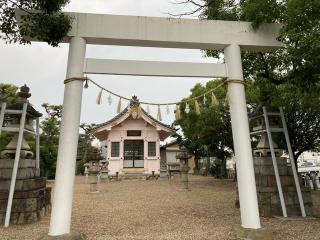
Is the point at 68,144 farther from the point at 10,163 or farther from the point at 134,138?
the point at 134,138

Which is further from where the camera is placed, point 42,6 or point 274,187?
point 274,187

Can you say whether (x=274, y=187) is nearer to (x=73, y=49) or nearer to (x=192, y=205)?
(x=192, y=205)

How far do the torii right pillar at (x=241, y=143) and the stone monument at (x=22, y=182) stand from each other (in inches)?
189

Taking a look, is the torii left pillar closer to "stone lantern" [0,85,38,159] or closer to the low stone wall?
the low stone wall

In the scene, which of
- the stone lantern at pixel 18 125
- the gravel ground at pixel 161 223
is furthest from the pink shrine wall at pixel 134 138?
the stone lantern at pixel 18 125

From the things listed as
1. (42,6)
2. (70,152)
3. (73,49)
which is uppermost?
(42,6)

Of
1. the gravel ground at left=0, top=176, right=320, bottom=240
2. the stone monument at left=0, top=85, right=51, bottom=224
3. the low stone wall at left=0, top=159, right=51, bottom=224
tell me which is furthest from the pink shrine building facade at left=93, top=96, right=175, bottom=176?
the low stone wall at left=0, top=159, right=51, bottom=224

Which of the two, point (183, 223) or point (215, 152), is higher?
point (215, 152)

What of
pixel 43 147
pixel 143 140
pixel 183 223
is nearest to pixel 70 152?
pixel 183 223

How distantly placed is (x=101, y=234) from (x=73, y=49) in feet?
11.6

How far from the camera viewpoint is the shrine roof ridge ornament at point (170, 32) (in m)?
5.64

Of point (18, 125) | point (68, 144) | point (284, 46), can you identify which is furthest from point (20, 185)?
point (284, 46)

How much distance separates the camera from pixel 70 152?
5.25 metres

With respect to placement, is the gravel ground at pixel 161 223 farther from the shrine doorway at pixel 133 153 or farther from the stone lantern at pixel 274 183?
the shrine doorway at pixel 133 153
